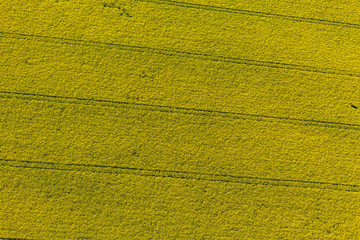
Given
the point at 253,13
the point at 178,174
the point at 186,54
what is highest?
the point at 253,13

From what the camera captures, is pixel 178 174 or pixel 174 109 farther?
pixel 174 109

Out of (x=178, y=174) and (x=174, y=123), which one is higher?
(x=174, y=123)

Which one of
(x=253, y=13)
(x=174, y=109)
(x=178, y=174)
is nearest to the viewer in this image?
(x=178, y=174)

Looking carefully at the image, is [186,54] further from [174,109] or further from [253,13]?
[253,13]

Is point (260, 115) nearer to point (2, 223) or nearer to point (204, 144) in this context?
point (204, 144)

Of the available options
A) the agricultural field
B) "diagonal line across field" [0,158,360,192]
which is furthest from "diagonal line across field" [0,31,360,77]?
"diagonal line across field" [0,158,360,192]

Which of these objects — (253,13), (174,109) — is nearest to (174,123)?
(174,109)
